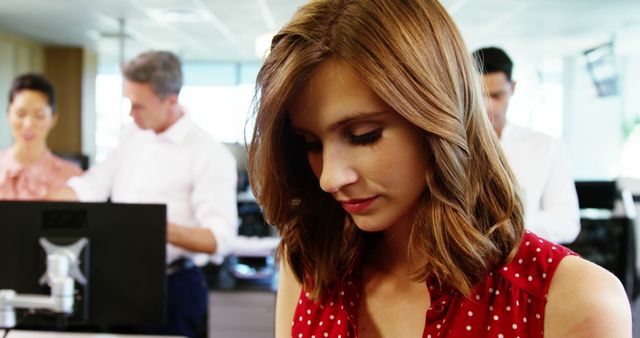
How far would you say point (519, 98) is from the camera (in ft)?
40.2

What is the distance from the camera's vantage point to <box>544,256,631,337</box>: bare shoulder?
0.81 metres

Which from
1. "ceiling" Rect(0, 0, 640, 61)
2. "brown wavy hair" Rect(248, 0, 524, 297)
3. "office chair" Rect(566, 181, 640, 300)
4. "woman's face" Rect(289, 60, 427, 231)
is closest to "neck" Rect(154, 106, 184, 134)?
"brown wavy hair" Rect(248, 0, 524, 297)

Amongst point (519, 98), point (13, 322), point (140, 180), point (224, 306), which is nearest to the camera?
point (13, 322)

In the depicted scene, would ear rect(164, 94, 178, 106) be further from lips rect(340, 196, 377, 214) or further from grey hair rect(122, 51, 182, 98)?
lips rect(340, 196, 377, 214)

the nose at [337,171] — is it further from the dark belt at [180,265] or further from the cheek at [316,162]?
the dark belt at [180,265]

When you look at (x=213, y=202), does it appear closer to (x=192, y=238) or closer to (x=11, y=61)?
(x=192, y=238)

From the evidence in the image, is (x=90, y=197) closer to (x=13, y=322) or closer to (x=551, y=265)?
(x=13, y=322)

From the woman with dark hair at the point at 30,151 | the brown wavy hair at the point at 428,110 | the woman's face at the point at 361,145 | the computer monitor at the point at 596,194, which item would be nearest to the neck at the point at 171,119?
the woman with dark hair at the point at 30,151

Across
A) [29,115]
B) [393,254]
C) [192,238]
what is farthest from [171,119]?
[393,254]

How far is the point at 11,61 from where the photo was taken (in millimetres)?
9078

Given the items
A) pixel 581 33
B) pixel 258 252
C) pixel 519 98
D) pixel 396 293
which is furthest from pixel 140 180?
pixel 519 98

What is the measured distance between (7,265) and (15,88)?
1.78 m

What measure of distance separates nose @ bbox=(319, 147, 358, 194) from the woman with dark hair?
2352 millimetres

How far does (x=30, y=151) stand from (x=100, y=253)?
5.73 feet
